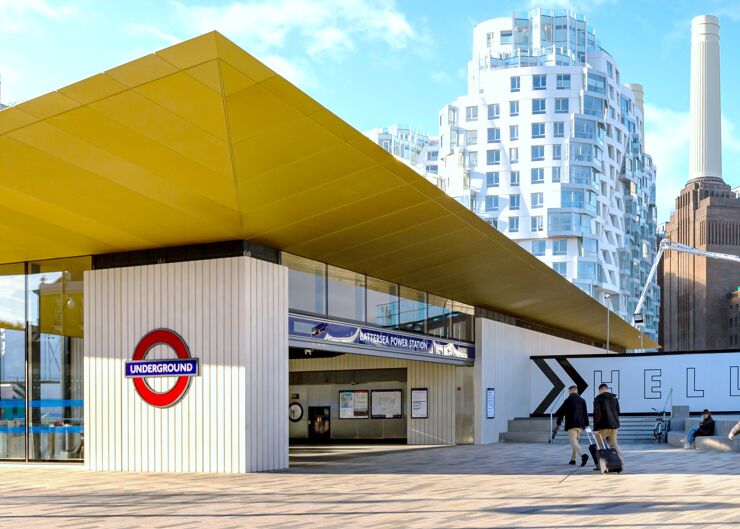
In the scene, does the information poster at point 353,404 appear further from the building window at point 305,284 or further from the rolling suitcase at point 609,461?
the rolling suitcase at point 609,461

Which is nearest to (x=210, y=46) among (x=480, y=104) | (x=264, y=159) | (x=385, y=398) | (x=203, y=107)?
(x=203, y=107)

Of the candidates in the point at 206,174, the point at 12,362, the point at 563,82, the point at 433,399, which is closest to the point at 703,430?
the point at 433,399

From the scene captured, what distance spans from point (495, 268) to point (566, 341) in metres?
16.0

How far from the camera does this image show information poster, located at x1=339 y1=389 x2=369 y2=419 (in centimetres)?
2958

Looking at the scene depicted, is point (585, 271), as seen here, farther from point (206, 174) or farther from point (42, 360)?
point (206, 174)

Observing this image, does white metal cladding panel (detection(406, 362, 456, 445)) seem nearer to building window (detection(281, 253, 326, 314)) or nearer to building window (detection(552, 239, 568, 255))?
building window (detection(281, 253, 326, 314))

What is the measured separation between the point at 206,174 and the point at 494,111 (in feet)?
257

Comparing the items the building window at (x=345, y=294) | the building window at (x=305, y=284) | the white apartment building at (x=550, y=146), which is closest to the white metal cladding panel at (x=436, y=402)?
the building window at (x=345, y=294)

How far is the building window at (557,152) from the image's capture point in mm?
87500

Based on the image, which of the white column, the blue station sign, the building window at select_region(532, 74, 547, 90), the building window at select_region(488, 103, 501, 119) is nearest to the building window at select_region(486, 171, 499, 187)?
the building window at select_region(488, 103, 501, 119)

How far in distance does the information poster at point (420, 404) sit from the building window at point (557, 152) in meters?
62.8

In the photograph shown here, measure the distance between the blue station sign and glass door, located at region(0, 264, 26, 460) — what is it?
5.56 meters

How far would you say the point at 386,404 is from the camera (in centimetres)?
2919

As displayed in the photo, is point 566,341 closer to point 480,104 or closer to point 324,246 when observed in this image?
point 324,246
